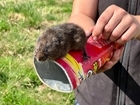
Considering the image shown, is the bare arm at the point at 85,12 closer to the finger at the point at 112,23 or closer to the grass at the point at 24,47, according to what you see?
the finger at the point at 112,23

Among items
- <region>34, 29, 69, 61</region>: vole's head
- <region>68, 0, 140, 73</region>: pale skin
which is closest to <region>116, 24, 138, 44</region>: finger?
<region>68, 0, 140, 73</region>: pale skin

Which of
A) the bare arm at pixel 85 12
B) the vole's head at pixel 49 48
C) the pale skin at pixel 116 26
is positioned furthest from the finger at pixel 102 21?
the bare arm at pixel 85 12

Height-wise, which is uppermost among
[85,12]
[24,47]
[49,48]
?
[49,48]

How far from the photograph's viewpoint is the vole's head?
2.95 ft

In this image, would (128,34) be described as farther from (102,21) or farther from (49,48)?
(49,48)

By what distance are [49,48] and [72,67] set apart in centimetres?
9

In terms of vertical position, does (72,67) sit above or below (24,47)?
above

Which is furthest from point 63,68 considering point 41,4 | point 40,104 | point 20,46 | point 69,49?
point 41,4

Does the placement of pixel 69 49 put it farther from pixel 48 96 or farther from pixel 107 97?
pixel 48 96

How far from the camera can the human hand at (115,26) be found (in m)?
1.04

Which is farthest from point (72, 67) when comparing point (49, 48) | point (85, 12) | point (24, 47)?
point (24, 47)

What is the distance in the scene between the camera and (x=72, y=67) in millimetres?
964

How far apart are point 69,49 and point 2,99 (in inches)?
55.9

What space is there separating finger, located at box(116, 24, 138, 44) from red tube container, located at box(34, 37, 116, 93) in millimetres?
42
